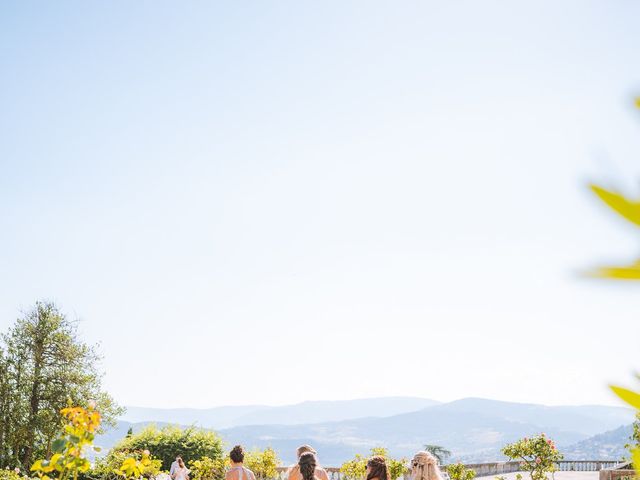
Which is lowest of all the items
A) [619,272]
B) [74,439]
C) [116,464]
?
[116,464]

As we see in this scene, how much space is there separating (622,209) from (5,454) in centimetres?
3059

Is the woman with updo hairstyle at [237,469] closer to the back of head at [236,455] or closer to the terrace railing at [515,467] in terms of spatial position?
the back of head at [236,455]

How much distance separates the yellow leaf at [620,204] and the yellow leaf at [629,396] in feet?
0.38

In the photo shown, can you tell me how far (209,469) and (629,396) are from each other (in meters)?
18.8

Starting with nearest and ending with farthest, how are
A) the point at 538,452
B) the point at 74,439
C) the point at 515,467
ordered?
the point at 74,439
the point at 538,452
the point at 515,467

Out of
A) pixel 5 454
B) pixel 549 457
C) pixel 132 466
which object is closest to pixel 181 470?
pixel 549 457

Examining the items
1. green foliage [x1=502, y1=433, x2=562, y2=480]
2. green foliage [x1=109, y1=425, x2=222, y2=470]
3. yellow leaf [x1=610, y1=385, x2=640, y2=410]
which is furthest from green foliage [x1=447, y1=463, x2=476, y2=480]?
yellow leaf [x1=610, y1=385, x2=640, y2=410]

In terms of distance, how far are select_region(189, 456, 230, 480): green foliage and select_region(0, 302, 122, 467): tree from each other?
1213 centimetres

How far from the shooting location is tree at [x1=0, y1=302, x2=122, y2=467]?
29.4 m

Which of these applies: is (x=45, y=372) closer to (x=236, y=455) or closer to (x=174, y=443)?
(x=174, y=443)

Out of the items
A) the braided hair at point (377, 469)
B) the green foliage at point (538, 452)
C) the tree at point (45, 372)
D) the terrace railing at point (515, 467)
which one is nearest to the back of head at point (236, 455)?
the braided hair at point (377, 469)

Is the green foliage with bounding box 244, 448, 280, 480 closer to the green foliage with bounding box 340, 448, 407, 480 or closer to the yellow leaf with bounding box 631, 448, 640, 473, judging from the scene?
the green foliage with bounding box 340, 448, 407, 480

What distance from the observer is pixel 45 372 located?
1183 inches

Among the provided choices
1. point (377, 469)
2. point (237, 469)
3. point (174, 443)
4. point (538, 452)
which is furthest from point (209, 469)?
point (377, 469)
